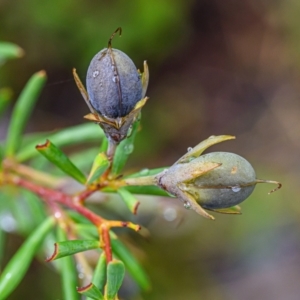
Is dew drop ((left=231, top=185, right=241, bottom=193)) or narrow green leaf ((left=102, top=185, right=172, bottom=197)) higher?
narrow green leaf ((left=102, top=185, right=172, bottom=197))

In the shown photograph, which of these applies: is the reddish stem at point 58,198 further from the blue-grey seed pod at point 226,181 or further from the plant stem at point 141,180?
the blue-grey seed pod at point 226,181

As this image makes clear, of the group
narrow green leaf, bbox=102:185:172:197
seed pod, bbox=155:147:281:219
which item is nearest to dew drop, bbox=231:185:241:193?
seed pod, bbox=155:147:281:219

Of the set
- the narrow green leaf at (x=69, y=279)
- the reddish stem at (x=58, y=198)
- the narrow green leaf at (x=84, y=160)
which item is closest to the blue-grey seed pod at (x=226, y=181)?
the reddish stem at (x=58, y=198)

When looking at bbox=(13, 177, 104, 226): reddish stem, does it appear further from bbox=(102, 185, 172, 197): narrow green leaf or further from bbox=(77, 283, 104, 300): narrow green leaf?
bbox=(77, 283, 104, 300): narrow green leaf

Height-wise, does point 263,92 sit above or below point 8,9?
below

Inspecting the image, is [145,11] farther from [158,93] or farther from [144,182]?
[144,182]

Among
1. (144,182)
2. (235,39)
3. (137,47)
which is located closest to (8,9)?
(137,47)

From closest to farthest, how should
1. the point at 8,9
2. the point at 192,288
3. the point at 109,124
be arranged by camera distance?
the point at 109,124
the point at 8,9
the point at 192,288
